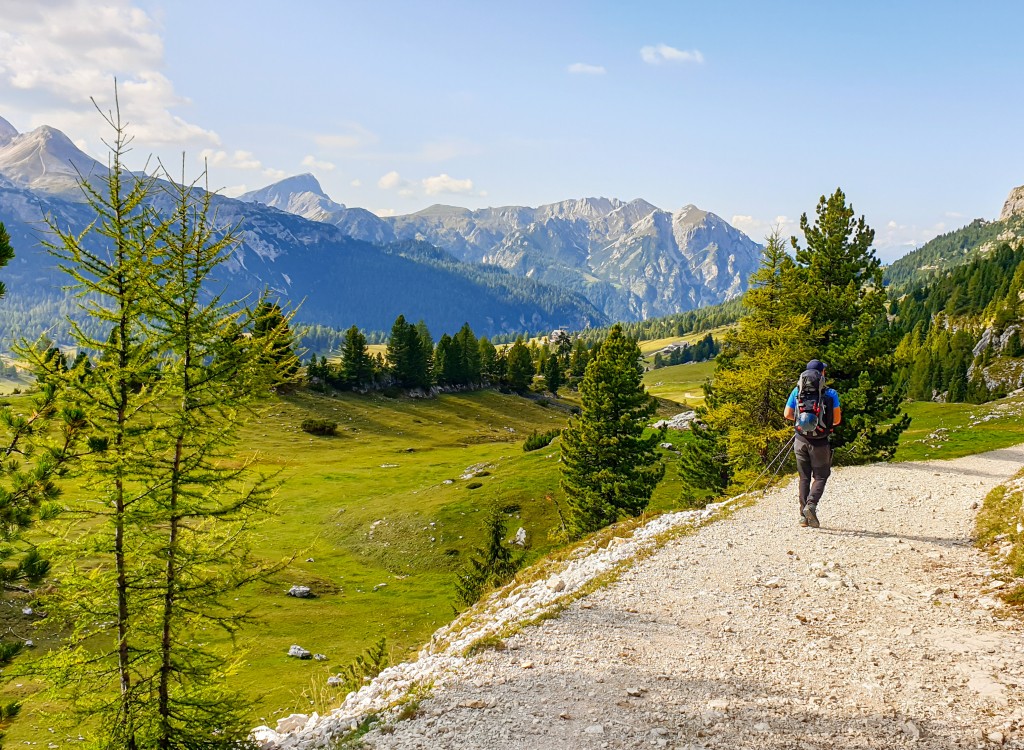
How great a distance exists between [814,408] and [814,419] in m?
0.31

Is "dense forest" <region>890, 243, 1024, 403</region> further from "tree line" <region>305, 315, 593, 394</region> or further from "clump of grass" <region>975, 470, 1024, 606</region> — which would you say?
"clump of grass" <region>975, 470, 1024, 606</region>

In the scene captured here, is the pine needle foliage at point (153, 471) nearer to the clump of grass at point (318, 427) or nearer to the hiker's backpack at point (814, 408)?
the hiker's backpack at point (814, 408)

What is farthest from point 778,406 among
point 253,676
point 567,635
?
point 253,676

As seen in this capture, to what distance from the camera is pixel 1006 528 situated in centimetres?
1429

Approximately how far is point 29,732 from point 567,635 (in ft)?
57.2

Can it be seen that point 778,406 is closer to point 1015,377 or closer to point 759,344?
point 759,344

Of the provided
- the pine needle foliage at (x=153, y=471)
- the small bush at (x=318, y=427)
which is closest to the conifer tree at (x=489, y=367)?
the small bush at (x=318, y=427)

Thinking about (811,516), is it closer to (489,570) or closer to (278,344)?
(278,344)

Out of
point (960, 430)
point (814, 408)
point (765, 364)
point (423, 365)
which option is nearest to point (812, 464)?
point (814, 408)

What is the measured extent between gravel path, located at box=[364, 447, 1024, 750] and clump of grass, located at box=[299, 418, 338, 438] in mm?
73650

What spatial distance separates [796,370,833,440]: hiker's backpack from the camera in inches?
616

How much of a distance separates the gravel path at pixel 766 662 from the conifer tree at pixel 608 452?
19893mm

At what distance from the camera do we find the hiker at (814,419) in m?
15.6

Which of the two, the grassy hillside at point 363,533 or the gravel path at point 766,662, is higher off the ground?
the gravel path at point 766,662
